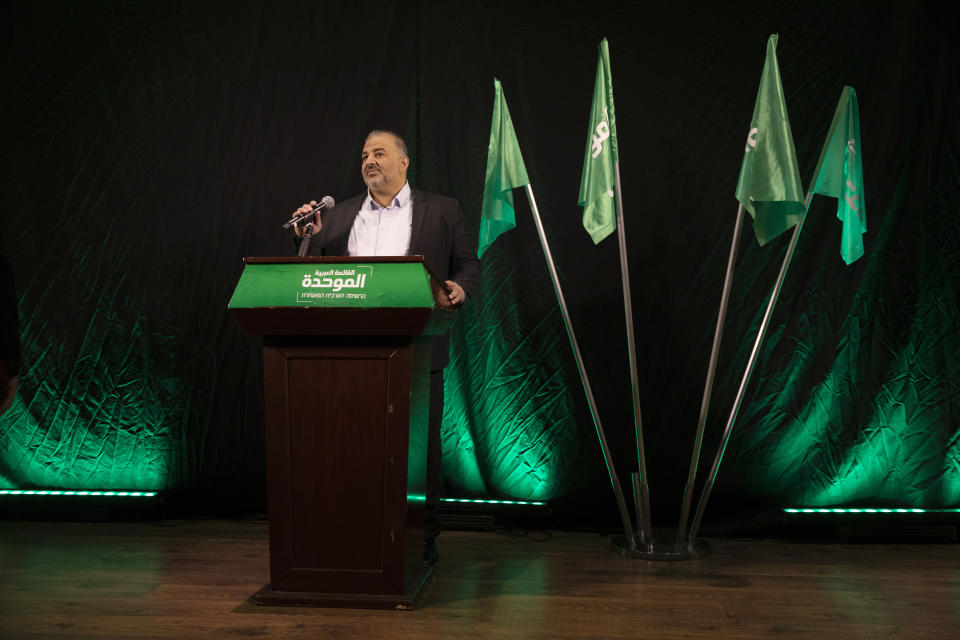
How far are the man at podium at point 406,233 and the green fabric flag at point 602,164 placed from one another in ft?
1.51

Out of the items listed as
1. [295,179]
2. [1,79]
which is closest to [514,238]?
[295,179]

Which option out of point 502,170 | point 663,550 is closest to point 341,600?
point 663,550

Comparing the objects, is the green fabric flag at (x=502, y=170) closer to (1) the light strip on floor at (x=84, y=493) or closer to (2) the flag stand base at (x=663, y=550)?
(2) the flag stand base at (x=663, y=550)

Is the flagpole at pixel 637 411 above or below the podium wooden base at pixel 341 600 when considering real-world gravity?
above

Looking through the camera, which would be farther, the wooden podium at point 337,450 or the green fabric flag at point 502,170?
the green fabric flag at point 502,170

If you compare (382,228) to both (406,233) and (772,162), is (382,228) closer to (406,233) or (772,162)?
(406,233)

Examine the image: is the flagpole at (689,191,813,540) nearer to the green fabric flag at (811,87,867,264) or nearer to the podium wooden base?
the green fabric flag at (811,87,867,264)

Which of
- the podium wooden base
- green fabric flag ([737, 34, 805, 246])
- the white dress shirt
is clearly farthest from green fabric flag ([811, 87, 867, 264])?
the podium wooden base

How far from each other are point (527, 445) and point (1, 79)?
2972 millimetres

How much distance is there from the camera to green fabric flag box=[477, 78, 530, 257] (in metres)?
2.93

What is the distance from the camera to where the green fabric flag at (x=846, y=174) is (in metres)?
2.82

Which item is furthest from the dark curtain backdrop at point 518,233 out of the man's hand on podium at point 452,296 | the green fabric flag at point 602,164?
the man's hand on podium at point 452,296

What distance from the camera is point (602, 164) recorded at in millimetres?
2807

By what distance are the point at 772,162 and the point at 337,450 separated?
68.6 inches
